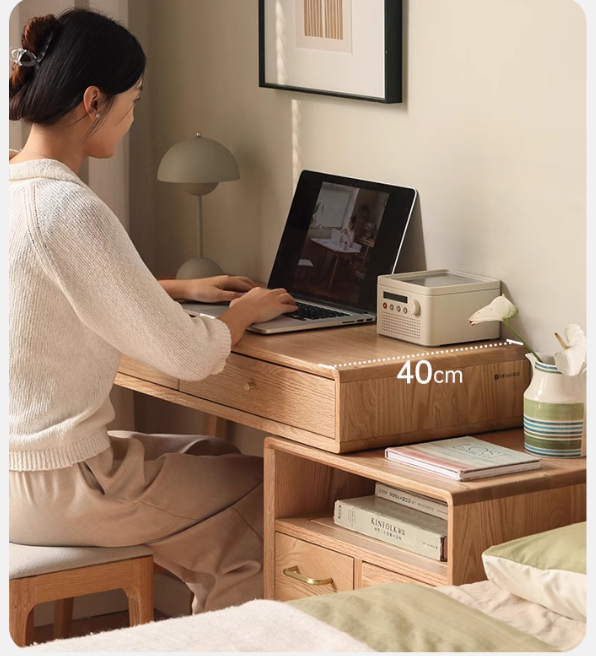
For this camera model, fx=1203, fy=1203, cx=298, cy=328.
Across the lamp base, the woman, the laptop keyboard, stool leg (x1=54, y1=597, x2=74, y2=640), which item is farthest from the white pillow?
stool leg (x1=54, y1=597, x2=74, y2=640)

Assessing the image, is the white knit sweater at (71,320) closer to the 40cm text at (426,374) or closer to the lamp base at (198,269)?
the 40cm text at (426,374)

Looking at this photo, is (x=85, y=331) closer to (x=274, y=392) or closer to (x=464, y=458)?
(x=274, y=392)

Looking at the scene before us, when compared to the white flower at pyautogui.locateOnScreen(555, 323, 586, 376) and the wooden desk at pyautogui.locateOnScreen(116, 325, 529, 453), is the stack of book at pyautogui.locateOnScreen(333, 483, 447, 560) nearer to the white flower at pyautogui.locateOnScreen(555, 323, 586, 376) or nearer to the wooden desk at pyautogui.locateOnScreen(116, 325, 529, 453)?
the wooden desk at pyautogui.locateOnScreen(116, 325, 529, 453)

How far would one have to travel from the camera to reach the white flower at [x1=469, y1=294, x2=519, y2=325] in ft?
6.87

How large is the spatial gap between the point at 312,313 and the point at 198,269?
0.48 meters

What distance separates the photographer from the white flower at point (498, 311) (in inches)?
82.4

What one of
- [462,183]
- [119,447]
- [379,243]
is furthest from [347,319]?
[119,447]

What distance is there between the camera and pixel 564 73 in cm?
208

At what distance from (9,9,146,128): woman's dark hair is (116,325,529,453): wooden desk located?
54cm

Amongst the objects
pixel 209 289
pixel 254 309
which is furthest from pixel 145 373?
pixel 254 309

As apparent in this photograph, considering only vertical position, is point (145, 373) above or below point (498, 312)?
below

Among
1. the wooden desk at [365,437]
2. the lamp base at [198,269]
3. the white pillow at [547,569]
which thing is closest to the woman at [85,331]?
the wooden desk at [365,437]

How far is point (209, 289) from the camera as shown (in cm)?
249

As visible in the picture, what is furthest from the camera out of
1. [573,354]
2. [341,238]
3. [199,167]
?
[199,167]
